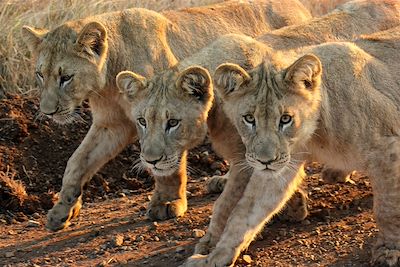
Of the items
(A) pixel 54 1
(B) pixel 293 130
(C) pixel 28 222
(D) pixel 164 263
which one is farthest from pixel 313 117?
(A) pixel 54 1

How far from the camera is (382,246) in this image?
588cm

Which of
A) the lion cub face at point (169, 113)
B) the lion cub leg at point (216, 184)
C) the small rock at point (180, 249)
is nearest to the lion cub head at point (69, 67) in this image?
the lion cub face at point (169, 113)

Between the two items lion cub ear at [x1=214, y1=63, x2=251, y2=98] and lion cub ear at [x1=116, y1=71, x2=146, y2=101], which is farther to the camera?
lion cub ear at [x1=116, y1=71, x2=146, y2=101]

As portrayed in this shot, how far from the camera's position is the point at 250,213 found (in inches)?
235

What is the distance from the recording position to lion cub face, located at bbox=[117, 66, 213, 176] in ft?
20.2

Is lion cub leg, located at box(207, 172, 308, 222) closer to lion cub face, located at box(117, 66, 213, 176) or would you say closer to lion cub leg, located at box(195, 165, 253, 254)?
lion cub leg, located at box(195, 165, 253, 254)

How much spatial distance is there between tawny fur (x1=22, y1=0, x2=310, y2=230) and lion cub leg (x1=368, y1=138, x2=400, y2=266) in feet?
6.11

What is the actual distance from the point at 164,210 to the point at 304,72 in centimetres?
203

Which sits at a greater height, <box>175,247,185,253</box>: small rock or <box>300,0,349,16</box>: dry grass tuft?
<box>175,247,185,253</box>: small rock

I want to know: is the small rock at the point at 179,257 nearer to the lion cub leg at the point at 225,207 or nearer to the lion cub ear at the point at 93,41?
the lion cub leg at the point at 225,207

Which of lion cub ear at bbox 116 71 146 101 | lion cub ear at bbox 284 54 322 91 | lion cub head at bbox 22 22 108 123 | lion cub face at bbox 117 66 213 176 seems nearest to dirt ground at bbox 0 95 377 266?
lion cub face at bbox 117 66 213 176

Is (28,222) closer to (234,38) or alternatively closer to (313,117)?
(234,38)

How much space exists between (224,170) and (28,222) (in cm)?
190

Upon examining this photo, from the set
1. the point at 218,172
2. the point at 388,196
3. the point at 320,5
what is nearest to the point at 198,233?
the point at 388,196
